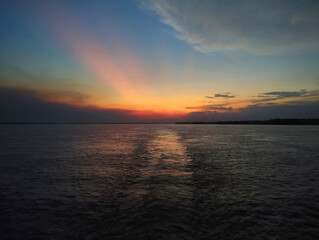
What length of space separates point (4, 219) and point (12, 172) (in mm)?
11769

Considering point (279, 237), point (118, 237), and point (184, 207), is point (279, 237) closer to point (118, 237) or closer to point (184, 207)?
point (184, 207)

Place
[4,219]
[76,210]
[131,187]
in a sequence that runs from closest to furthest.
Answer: [4,219], [76,210], [131,187]

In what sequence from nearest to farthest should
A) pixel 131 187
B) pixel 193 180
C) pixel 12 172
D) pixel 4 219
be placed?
pixel 4 219 < pixel 131 187 < pixel 193 180 < pixel 12 172

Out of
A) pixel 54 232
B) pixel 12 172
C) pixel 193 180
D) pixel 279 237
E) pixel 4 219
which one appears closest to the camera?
pixel 279 237

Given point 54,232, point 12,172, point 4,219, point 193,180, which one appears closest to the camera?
point 54,232

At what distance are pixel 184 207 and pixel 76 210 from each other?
5467mm

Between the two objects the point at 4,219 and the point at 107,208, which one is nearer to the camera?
the point at 4,219

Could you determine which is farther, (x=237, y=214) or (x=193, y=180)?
(x=193, y=180)

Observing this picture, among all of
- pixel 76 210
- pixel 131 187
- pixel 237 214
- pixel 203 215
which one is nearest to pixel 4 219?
pixel 76 210

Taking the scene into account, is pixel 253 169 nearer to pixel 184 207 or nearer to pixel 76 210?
pixel 184 207

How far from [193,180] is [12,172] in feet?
54.0

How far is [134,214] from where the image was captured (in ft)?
32.5

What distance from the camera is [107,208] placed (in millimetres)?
10742

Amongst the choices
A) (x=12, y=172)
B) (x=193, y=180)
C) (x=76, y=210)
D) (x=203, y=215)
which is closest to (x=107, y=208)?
(x=76, y=210)
